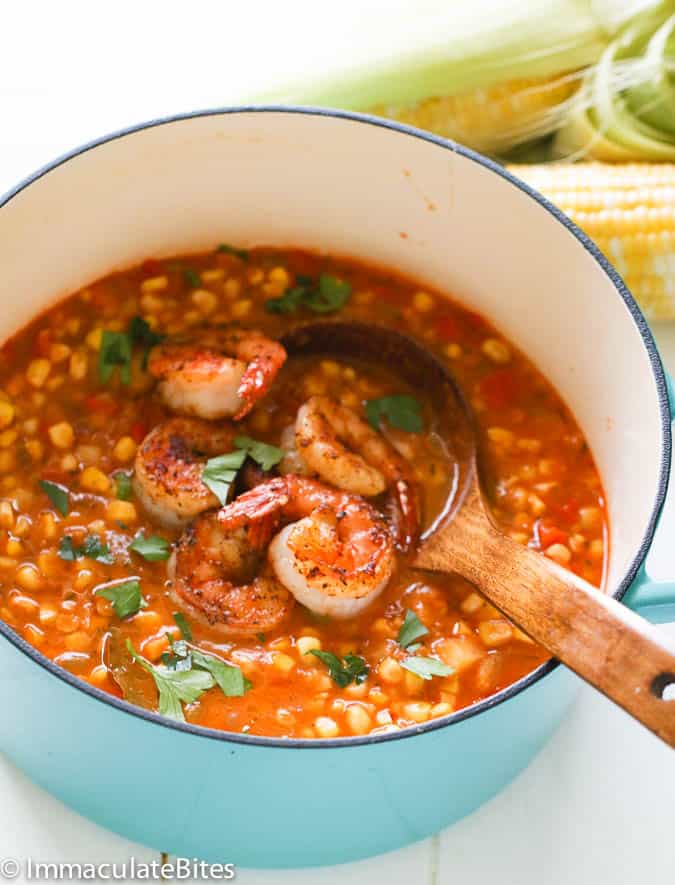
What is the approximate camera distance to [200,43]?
4180 mm

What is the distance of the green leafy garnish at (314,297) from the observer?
11.9 feet

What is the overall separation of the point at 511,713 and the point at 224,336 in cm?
137

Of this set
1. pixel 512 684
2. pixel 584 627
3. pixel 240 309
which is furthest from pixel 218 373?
pixel 584 627

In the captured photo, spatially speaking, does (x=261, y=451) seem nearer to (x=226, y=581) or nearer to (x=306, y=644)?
(x=226, y=581)

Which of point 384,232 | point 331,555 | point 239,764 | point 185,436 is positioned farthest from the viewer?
point 384,232

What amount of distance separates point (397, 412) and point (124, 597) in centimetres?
91

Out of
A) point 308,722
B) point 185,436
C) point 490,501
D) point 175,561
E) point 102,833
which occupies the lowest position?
point 102,833

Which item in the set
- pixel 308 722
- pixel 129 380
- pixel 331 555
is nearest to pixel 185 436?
pixel 129 380

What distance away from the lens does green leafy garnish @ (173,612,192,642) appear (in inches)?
120

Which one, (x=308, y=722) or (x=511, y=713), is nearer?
(x=511, y=713)

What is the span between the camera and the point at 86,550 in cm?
315

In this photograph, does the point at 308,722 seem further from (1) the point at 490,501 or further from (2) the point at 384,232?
(2) the point at 384,232

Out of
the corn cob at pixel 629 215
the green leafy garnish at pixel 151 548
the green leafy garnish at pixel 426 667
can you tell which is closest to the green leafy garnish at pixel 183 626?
the green leafy garnish at pixel 151 548

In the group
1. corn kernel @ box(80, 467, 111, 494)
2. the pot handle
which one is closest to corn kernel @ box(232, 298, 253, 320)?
corn kernel @ box(80, 467, 111, 494)
